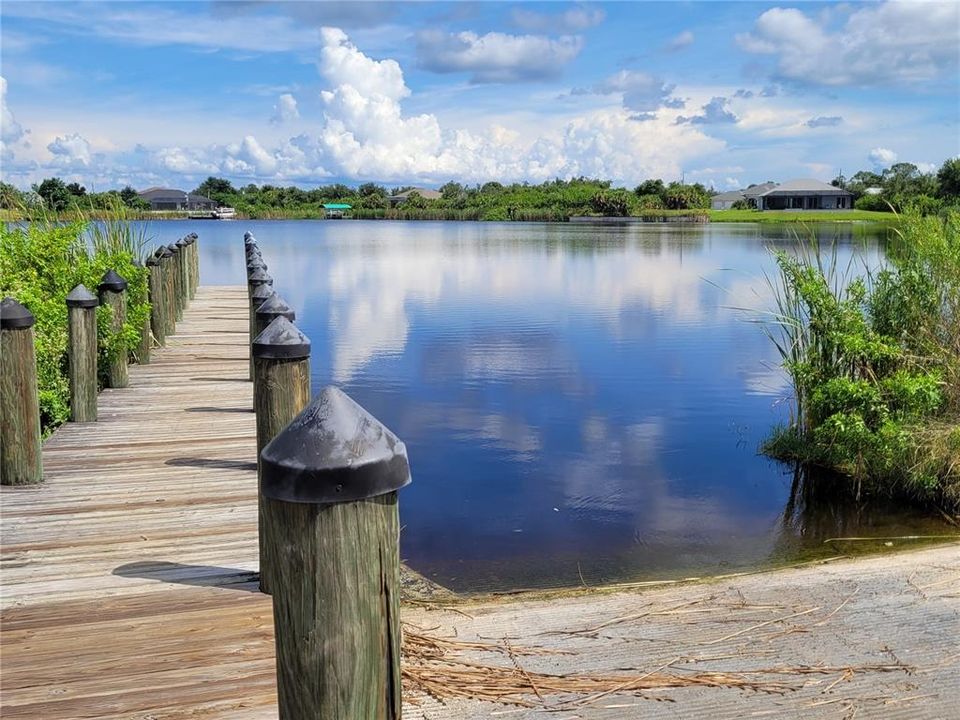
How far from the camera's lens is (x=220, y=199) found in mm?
121438

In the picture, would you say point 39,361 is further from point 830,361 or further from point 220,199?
point 220,199

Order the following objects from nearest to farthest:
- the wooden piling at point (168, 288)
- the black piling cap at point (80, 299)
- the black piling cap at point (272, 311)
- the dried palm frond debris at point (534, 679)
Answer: the dried palm frond debris at point (534, 679), the black piling cap at point (272, 311), the black piling cap at point (80, 299), the wooden piling at point (168, 288)

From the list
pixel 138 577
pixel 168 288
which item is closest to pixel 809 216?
pixel 168 288

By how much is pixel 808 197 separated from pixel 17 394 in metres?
102

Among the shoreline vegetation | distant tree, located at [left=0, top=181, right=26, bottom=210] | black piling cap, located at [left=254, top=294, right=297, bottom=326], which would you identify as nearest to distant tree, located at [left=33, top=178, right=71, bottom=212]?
distant tree, located at [left=0, top=181, right=26, bottom=210]

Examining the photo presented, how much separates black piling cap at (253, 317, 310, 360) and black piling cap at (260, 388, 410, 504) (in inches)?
111

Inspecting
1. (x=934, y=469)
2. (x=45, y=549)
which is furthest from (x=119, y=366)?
(x=934, y=469)

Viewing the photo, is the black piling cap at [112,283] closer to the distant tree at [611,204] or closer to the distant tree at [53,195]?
the distant tree at [53,195]

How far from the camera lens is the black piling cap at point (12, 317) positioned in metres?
5.77

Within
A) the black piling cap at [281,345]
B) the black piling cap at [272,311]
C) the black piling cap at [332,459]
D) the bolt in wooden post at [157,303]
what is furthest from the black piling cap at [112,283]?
the black piling cap at [332,459]

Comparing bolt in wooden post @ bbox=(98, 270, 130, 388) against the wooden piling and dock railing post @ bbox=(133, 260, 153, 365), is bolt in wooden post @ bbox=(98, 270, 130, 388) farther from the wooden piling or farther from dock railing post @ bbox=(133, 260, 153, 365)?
the wooden piling

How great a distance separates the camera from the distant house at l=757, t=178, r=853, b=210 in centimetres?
9680

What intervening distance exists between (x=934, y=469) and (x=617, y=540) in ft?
10.1

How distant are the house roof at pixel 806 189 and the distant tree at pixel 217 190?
70010 mm
